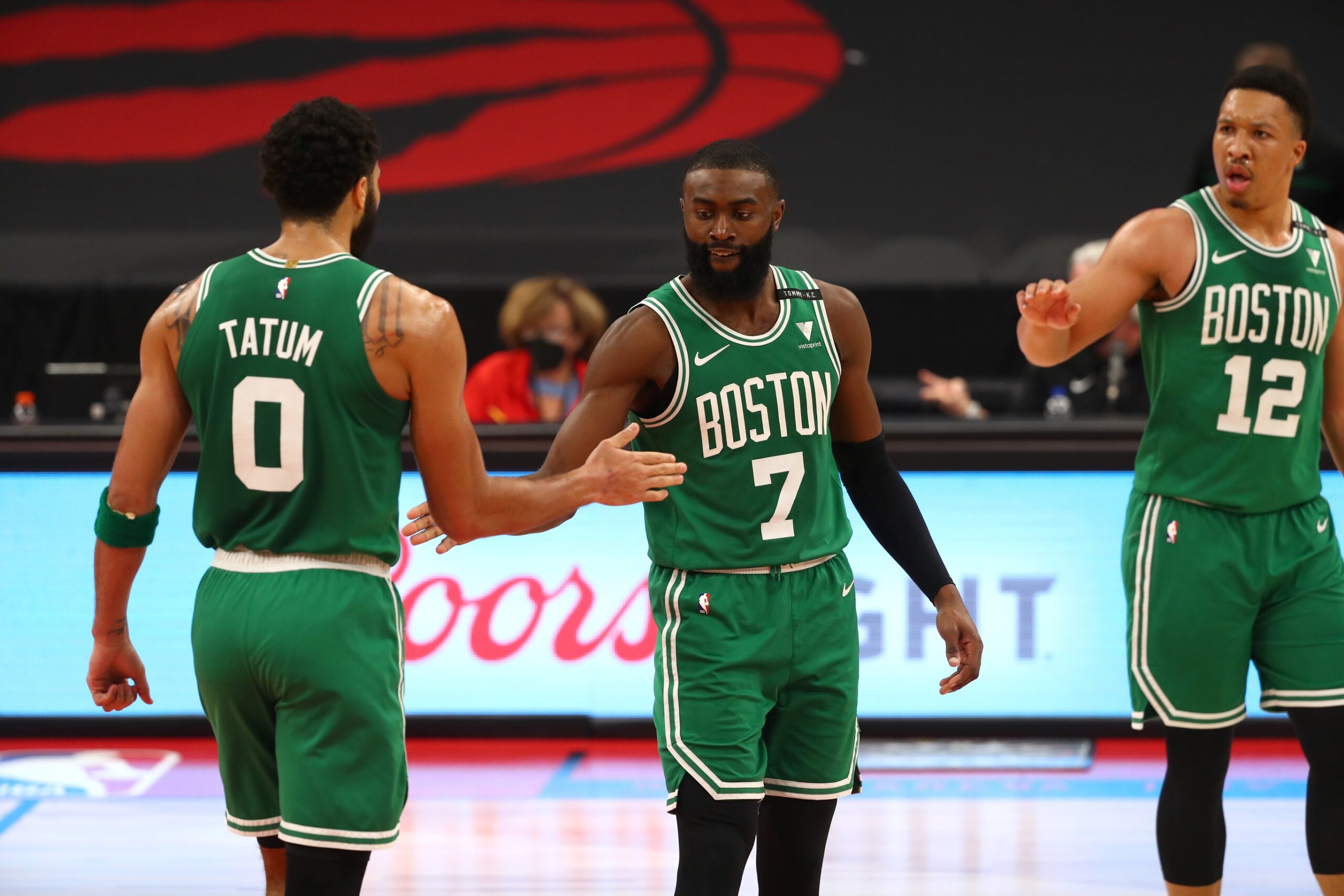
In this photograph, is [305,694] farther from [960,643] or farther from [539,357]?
[539,357]

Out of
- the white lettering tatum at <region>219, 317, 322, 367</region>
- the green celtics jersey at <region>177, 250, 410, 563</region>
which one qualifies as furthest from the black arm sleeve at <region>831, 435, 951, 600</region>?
the white lettering tatum at <region>219, 317, 322, 367</region>

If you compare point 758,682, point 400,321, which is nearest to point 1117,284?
point 758,682

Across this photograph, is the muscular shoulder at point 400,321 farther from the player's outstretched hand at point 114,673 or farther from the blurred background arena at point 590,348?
the blurred background arena at point 590,348

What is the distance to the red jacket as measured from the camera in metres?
6.53

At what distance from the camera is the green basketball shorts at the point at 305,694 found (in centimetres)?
245

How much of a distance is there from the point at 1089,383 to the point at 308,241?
456 cm

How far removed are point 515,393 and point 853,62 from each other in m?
4.52

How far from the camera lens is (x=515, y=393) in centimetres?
657

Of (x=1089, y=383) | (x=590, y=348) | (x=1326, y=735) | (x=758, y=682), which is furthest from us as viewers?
(x=590, y=348)

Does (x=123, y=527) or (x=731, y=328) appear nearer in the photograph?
(x=123, y=527)

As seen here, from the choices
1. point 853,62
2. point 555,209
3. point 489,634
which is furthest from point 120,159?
point 489,634

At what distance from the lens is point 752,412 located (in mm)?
2805

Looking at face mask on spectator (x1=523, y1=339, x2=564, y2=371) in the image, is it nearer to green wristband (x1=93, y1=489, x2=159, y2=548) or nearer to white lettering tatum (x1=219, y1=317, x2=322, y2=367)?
green wristband (x1=93, y1=489, x2=159, y2=548)

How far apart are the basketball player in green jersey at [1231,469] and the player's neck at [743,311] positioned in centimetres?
67
